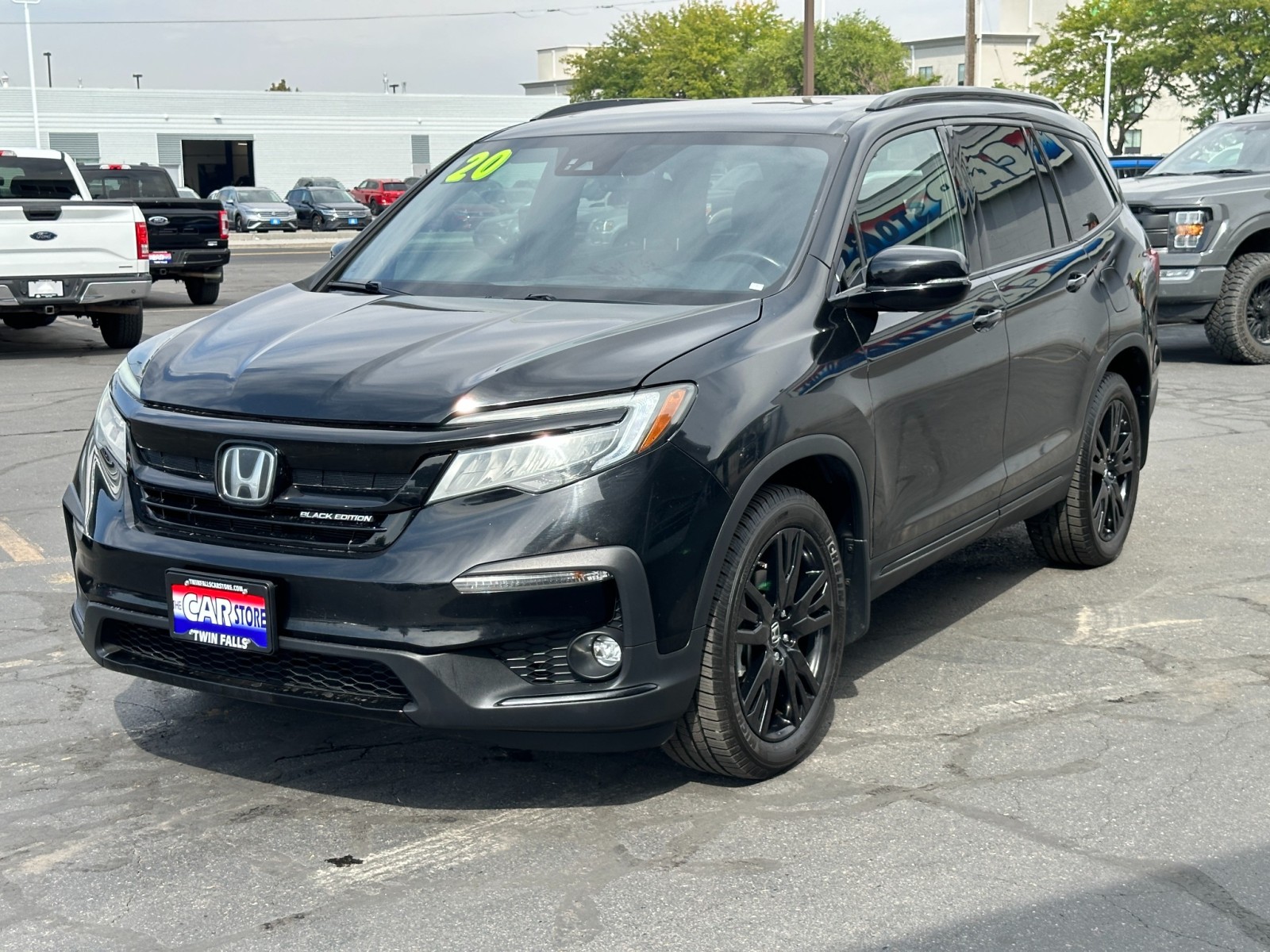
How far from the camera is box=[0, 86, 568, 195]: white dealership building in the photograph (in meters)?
62.0

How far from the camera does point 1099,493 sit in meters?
6.34

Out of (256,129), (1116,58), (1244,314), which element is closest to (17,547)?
(1244,314)

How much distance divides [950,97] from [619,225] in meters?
1.48

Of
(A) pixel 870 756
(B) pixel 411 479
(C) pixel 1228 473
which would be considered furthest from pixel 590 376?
(C) pixel 1228 473

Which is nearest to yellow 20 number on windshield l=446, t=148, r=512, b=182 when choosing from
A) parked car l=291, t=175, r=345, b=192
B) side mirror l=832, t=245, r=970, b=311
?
side mirror l=832, t=245, r=970, b=311

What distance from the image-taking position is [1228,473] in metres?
8.47

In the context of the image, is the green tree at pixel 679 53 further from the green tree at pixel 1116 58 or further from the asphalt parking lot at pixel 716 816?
the asphalt parking lot at pixel 716 816

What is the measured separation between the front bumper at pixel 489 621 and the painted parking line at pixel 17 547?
10.5 ft

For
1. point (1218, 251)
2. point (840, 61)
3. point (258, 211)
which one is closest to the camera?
point (1218, 251)

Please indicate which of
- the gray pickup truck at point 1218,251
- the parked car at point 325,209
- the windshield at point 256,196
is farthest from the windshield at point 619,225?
the windshield at point 256,196

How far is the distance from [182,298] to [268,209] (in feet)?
80.1

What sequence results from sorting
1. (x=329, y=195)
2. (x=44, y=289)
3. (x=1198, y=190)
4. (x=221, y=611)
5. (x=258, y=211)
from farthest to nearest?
(x=329, y=195) → (x=258, y=211) → (x=44, y=289) → (x=1198, y=190) → (x=221, y=611)

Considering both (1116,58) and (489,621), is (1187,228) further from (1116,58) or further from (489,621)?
(1116,58)

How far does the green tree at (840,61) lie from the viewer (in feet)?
241
